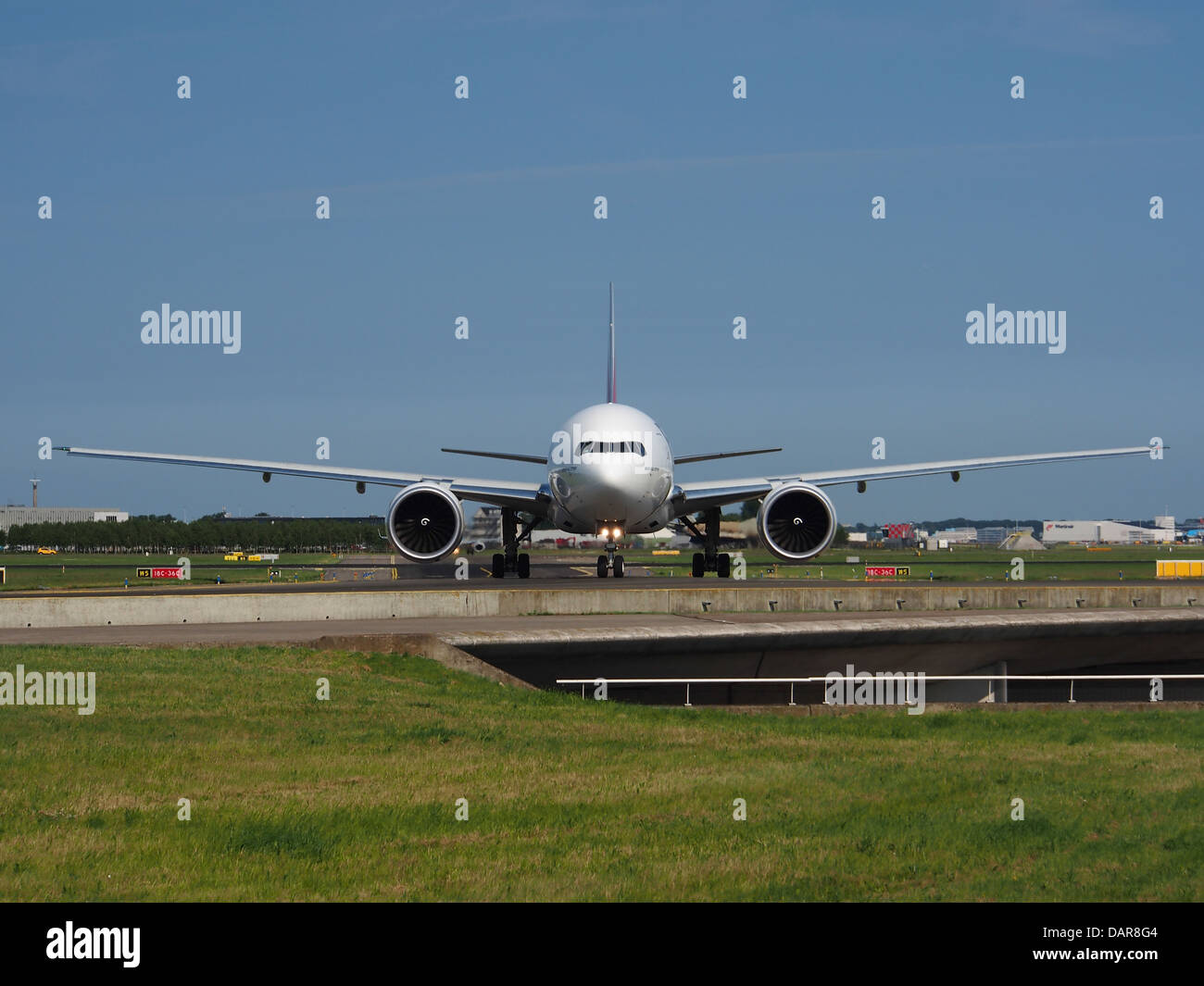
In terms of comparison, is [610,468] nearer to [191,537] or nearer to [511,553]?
[511,553]

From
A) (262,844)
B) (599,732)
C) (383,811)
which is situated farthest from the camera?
(599,732)

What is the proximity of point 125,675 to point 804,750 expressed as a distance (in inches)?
399

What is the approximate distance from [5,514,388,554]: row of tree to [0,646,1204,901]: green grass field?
440ft

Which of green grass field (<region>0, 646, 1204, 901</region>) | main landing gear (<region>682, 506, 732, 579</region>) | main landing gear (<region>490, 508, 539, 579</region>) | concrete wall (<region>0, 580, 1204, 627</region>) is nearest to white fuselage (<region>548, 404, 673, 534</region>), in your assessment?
concrete wall (<region>0, 580, 1204, 627</region>)

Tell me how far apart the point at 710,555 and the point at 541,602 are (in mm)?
17823

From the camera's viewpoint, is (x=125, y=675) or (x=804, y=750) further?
(x=125, y=675)

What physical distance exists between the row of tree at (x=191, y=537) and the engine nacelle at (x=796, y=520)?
110959 mm

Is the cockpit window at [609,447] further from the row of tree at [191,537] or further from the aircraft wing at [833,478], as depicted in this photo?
the row of tree at [191,537]

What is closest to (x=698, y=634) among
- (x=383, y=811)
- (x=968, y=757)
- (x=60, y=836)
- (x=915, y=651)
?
(x=915, y=651)

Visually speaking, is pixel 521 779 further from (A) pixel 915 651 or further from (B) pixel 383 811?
(A) pixel 915 651

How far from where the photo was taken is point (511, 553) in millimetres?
48188

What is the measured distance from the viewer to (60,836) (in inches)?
404

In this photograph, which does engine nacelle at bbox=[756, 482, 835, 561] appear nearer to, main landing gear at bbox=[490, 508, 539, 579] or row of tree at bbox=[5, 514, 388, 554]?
main landing gear at bbox=[490, 508, 539, 579]

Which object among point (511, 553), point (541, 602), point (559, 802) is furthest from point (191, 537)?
point (559, 802)
